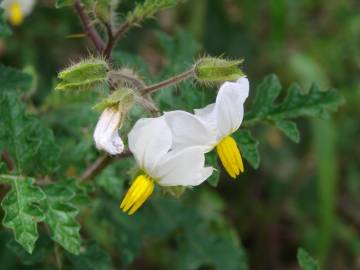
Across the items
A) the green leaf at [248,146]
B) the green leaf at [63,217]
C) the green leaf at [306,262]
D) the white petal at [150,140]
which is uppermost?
the white petal at [150,140]

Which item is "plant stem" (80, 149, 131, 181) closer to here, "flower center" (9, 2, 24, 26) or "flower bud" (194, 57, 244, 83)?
"flower bud" (194, 57, 244, 83)

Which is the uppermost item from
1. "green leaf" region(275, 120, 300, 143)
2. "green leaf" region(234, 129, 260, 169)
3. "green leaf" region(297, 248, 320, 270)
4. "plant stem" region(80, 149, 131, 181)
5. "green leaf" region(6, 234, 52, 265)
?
"green leaf" region(234, 129, 260, 169)

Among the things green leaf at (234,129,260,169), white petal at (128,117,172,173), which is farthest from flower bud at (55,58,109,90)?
green leaf at (234,129,260,169)

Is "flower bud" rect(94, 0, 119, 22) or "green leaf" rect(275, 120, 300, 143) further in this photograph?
"green leaf" rect(275, 120, 300, 143)

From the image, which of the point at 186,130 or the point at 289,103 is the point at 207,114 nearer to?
the point at 186,130

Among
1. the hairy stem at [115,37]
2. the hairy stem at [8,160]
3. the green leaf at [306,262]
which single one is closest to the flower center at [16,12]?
the hairy stem at [8,160]

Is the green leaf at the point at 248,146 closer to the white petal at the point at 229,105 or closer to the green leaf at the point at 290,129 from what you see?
the green leaf at the point at 290,129

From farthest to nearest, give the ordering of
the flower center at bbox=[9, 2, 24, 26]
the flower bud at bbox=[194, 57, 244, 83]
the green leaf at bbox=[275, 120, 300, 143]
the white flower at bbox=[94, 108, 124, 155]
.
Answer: the flower center at bbox=[9, 2, 24, 26] < the green leaf at bbox=[275, 120, 300, 143] < the flower bud at bbox=[194, 57, 244, 83] < the white flower at bbox=[94, 108, 124, 155]
